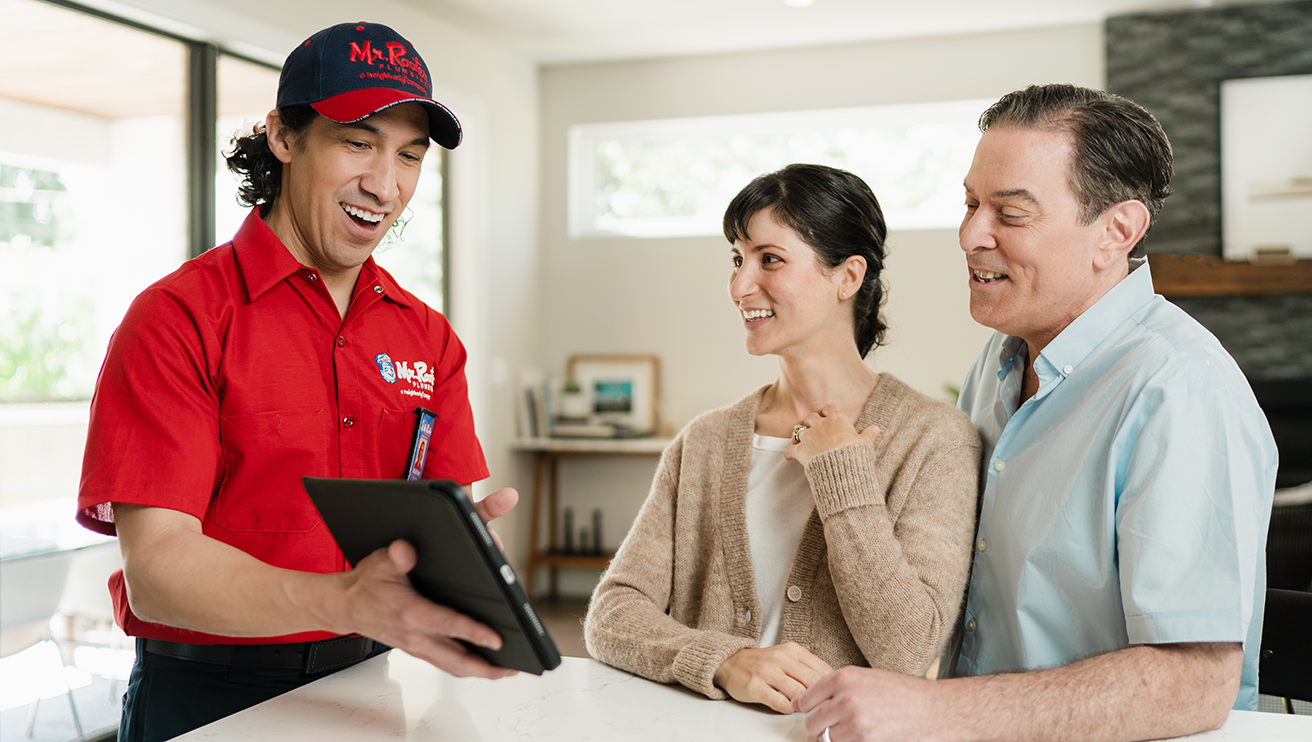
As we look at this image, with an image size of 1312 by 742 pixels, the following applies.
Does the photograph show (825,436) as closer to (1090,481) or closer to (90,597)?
(1090,481)

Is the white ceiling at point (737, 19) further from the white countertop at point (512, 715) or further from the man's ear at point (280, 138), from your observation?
the white countertop at point (512, 715)

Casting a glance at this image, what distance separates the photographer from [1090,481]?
4.31 feet

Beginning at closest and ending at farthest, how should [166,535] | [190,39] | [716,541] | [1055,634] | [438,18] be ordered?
[166,535] < [1055,634] < [716,541] < [190,39] < [438,18]

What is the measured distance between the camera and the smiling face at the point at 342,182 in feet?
4.75

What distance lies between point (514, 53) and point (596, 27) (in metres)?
0.64

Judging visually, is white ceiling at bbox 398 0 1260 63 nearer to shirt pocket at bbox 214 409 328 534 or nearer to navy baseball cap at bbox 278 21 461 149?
navy baseball cap at bbox 278 21 461 149

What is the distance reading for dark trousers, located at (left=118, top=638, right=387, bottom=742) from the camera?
4.50ft

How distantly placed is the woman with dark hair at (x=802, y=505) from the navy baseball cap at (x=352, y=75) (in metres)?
0.64

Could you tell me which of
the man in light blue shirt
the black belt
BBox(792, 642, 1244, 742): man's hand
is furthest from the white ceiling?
BBox(792, 642, 1244, 742): man's hand

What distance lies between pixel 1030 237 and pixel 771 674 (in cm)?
76

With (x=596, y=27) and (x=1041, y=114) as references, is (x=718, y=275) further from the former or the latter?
(x=1041, y=114)

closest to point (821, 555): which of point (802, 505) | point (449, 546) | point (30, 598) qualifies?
point (802, 505)

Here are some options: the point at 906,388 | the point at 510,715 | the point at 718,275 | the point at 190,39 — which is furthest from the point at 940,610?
the point at 718,275

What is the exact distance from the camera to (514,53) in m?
5.41
